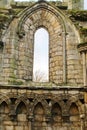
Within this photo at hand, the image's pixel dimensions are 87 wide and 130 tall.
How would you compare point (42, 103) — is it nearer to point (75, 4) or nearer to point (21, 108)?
point (21, 108)

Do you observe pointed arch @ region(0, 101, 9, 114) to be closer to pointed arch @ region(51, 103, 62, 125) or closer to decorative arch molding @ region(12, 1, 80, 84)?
pointed arch @ region(51, 103, 62, 125)

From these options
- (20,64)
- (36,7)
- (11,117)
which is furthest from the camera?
(36,7)

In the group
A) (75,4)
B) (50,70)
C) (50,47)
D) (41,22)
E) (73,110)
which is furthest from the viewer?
(75,4)

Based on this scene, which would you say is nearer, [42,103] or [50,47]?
[42,103]

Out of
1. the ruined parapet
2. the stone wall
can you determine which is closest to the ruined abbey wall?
the stone wall

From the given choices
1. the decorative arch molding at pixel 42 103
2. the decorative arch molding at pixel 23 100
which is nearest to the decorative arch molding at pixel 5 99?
the decorative arch molding at pixel 23 100

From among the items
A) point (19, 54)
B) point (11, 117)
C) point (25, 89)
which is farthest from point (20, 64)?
point (11, 117)

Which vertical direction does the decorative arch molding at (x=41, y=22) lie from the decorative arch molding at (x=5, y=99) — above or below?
above

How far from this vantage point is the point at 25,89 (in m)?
10.4

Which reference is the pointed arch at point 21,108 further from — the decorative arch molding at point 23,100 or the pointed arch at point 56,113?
the pointed arch at point 56,113

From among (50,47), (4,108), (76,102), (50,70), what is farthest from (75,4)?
(4,108)

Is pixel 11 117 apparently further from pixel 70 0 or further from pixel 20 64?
pixel 70 0

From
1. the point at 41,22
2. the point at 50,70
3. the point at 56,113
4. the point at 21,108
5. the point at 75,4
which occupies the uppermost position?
the point at 75,4

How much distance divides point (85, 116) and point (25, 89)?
2.14m
